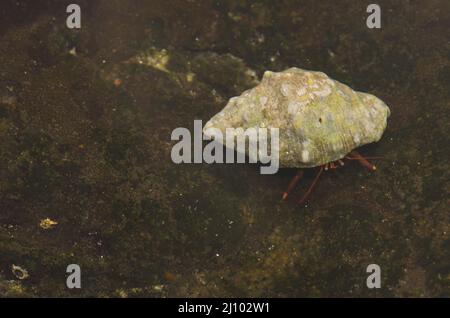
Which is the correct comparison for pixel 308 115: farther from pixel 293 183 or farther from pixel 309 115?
pixel 293 183

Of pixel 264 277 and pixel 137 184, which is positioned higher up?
pixel 137 184

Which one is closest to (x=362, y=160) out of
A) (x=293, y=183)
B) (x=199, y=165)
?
(x=293, y=183)

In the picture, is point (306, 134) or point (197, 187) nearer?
point (306, 134)

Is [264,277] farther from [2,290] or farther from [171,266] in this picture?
[2,290]
